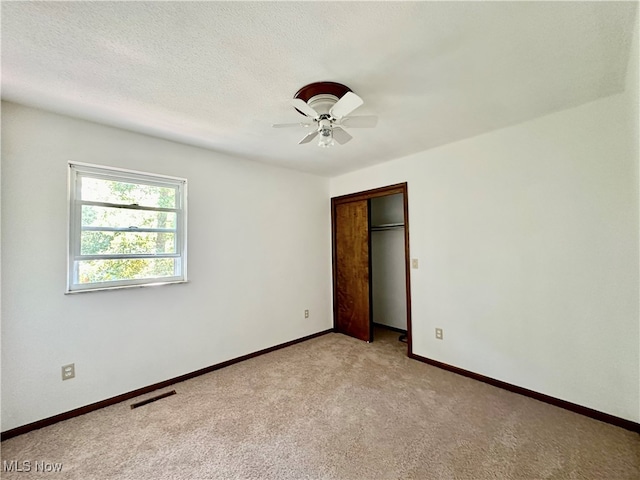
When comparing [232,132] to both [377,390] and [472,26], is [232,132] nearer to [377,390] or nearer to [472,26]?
[472,26]

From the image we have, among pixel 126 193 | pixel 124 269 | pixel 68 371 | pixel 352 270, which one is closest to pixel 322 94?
pixel 126 193

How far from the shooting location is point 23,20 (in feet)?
4.20

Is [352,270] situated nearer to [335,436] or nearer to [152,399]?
[335,436]

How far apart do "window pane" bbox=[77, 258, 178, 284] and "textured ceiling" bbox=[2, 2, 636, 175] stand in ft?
4.06

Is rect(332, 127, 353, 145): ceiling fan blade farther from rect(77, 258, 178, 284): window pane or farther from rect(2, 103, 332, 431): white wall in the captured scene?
rect(77, 258, 178, 284): window pane

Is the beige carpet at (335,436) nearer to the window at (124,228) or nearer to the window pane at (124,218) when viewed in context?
the window at (124,228)

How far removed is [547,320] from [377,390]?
62.8 inches

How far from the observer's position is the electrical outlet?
214 centimetres

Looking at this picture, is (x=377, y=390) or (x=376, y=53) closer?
(x=376, y=53)

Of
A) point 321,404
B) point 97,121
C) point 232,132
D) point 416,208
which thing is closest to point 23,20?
point 97,121

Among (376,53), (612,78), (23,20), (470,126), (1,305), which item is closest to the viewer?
(23,20)

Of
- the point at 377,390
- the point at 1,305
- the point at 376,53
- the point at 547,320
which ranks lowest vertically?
the point at 377,390

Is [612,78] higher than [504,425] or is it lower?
higher

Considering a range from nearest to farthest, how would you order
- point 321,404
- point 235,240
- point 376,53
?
→ 1. point 376,53
2. point 321,404
3. point 235,240
